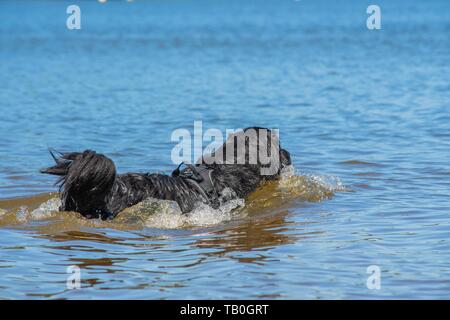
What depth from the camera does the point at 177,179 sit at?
312 inches

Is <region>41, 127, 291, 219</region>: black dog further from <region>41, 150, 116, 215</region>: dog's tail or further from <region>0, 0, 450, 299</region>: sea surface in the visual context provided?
<region>0, 0, 450, 299</region>: sea surface

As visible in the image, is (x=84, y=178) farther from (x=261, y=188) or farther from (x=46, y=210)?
(x=261, y=188)

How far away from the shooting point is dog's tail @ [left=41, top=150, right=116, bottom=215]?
7039 millimetres

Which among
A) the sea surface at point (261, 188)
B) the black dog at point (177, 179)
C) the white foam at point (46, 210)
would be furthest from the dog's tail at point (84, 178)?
the white foam at point (46, 210)

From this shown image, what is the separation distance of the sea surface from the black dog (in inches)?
4.8

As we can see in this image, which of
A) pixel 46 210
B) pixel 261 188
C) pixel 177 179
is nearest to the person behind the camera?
pixel 177 179

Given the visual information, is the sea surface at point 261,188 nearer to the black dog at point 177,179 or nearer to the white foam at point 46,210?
the white foam at point 46,210

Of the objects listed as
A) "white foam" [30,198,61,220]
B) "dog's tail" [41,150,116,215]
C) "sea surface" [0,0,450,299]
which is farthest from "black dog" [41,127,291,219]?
"white foam" [30,198,61,220]

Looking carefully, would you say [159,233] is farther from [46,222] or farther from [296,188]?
[296,188]

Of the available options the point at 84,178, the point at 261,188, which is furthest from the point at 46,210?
the point at 261,188

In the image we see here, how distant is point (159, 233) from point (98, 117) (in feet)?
26.9

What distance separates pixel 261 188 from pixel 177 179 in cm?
100

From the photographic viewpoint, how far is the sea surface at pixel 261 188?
6199mm
